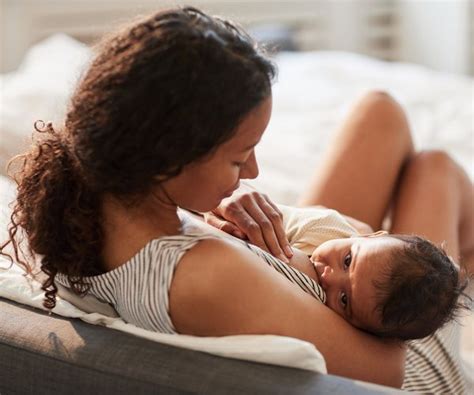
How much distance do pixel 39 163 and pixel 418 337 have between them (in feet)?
1.83

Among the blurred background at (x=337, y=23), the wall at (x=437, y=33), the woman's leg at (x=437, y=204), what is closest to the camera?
the woman's leg at (x=437, y=204)

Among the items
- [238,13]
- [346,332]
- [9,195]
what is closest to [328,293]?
[346,332]

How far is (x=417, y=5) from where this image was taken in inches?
162

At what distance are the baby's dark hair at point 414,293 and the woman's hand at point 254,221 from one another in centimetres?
18

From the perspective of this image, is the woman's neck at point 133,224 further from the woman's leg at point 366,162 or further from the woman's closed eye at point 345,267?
the woman's leg at point 366,162

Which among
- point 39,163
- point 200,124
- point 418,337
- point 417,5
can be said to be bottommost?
point 417,5

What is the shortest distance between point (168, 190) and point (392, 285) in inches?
13.0

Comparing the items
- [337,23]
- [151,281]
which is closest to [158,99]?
[151,281]

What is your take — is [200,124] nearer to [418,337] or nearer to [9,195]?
[418,337]

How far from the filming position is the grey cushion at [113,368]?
41.5 inches

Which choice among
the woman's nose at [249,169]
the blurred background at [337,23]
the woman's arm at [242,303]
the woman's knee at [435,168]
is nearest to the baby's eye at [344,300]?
the woman's arm at [242,303]

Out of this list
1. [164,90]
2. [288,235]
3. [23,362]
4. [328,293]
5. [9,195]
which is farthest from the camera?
[9,195]

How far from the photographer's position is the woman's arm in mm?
1117

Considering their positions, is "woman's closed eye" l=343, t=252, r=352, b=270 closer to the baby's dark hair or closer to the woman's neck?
the baby's dark hair
